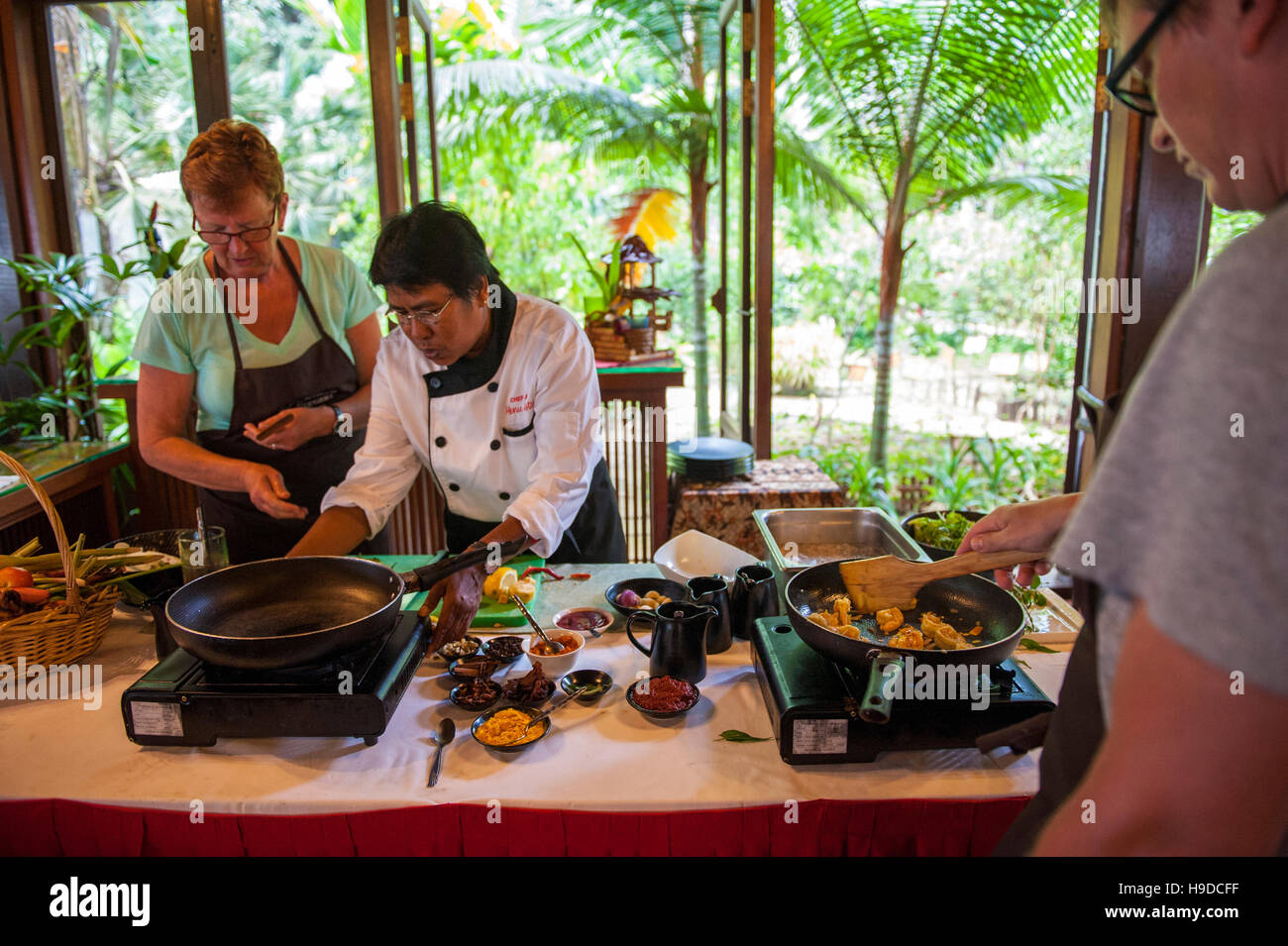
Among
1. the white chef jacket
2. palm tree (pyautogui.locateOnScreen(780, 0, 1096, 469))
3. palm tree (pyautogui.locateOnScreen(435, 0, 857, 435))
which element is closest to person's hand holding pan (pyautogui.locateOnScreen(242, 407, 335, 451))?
the white chef jacket

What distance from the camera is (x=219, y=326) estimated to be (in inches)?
101

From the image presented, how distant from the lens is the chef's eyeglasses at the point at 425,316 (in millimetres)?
2127

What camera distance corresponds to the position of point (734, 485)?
13.7 ft

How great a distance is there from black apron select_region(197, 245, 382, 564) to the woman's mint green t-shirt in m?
0.02

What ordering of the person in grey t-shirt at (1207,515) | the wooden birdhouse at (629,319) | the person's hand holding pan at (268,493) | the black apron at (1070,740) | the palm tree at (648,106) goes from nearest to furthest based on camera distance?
the person in grey t-shirt at (1207,515)
the black apron at (1070,740)
the person's hand holding pan at (268,493)
the wooden birdhouse at (629,319)
the palm tree at (648,106)

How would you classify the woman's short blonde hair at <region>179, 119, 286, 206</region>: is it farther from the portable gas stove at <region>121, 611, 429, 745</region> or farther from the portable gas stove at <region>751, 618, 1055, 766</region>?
the portable gas stove at <region>751, 618, 1055, 766</region>

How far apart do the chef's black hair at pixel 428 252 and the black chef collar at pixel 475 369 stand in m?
0.21

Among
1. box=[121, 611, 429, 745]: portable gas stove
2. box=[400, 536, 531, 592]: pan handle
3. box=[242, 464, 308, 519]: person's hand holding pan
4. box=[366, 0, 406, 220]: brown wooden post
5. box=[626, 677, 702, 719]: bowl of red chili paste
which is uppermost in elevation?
box=[366, 0, 406, 220]: brown wooden post

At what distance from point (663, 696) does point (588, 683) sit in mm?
173

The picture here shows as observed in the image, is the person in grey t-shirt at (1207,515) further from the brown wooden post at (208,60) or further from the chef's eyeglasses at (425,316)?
the brown wooden post at (208,60)

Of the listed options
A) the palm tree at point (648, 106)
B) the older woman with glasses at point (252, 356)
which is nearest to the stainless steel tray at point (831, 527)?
the older woman with glasses at point (252, 356)

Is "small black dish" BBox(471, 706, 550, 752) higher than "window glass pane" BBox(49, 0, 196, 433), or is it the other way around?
"window glass pane" BBox(49, 0, 196, 433)

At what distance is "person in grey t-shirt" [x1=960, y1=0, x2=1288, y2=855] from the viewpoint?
1.86ft
